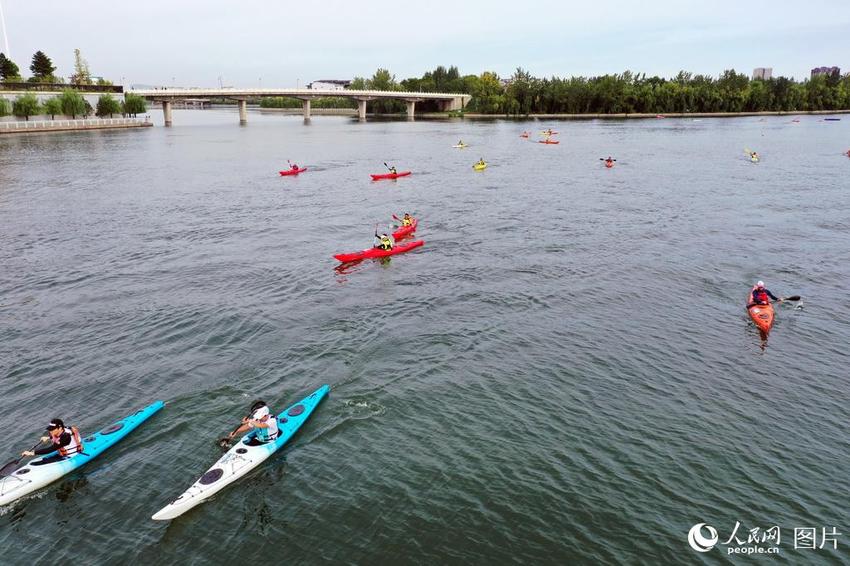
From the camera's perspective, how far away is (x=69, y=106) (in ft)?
488

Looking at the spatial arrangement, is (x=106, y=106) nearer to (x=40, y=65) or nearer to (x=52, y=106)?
(x=52, y=106)

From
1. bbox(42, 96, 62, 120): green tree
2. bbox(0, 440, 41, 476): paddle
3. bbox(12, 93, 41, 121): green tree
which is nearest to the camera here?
bbox(0, 440, 41, 476): paddle

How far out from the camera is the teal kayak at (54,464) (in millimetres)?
19656

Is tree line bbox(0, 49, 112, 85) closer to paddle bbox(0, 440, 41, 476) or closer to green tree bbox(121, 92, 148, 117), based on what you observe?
green tree bbox(121, 92, 148, 117)

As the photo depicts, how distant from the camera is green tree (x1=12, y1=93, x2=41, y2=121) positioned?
138 meters

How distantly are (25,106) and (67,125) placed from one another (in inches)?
375

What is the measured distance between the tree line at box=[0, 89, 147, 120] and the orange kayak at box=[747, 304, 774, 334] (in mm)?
158756

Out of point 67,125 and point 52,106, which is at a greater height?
point 52,106

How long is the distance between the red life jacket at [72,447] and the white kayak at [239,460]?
4.86 m

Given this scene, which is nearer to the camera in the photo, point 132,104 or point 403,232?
point 403,232

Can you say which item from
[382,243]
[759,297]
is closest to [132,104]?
[382,243]

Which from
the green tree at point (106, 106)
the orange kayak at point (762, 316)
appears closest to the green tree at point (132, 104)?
the green tree at point (106, 106)

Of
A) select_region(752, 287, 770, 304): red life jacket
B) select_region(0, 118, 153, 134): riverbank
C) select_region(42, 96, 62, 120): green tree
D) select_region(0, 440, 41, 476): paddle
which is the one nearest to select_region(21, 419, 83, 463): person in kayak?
select_region(0, 440, 41, 476): paddle

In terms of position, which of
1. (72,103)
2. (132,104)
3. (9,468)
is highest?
(132,104)
